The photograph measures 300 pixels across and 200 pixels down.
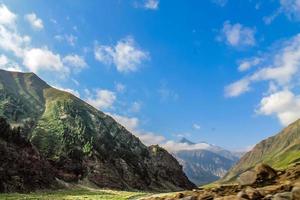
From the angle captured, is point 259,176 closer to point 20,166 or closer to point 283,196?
point 283,196

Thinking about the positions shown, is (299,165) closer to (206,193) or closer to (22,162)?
(206,193)

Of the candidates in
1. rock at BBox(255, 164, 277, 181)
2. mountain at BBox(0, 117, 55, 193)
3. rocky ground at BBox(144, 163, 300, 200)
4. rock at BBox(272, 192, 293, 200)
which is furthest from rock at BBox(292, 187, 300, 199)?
mountain at BBox(0, 117, 55, 193)

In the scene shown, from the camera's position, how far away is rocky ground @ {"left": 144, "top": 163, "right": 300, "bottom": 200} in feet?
102

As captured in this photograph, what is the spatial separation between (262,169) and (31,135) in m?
169

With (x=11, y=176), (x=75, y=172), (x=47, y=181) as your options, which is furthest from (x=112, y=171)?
(x=11, y=176)

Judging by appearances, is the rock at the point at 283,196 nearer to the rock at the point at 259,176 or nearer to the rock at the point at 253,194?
the rock at the point at 253,194

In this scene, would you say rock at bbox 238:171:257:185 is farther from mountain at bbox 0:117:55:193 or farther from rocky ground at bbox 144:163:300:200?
mountain at bbox 0:117:55:193

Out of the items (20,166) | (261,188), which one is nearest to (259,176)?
(261,188)

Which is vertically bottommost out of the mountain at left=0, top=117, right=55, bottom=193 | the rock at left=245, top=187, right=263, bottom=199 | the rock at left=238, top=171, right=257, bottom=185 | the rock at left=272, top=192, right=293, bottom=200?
the rock at left=272, top=192, right=293, bottom=200

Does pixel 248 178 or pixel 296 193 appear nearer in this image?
Result: pixel 296 193

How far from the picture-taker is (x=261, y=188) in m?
34.0

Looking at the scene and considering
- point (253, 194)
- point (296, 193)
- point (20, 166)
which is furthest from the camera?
point (20, 166)

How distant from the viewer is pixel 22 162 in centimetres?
13588

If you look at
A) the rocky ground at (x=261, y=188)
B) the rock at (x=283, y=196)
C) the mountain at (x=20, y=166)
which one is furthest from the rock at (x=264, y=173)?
the mountain at (x=20, y=166)
